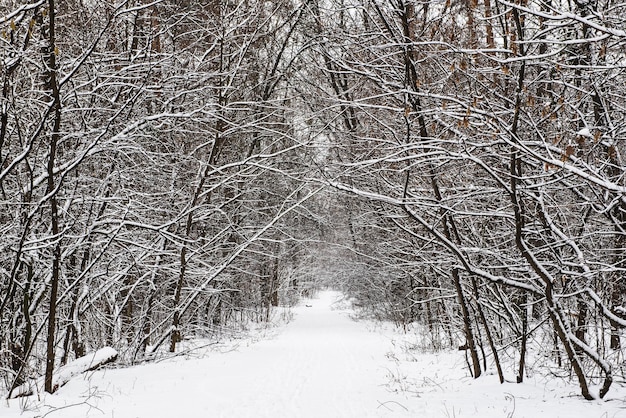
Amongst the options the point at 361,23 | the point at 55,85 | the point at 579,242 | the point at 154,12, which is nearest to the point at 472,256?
the point at 579,242

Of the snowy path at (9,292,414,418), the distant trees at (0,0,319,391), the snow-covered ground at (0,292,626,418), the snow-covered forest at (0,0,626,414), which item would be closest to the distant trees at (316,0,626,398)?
the snow-covered forest at (0,0,626,414)

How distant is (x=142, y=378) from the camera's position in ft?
23.9

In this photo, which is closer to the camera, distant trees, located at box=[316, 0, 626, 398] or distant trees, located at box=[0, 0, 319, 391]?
distant trees, located at box=[316, 0, 626, 398]

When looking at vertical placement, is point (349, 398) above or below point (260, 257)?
below

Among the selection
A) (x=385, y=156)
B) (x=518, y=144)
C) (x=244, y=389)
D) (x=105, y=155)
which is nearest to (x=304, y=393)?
(x=244, y=389)

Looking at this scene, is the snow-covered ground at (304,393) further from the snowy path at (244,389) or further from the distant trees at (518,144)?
the distant trees at (518,144)

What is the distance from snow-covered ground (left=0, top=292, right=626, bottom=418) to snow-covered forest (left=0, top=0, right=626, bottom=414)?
14.2 inches

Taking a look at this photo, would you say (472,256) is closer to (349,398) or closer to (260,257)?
(349,398)

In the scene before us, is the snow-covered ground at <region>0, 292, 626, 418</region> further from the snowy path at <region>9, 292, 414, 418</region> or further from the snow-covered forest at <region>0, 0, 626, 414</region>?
the snow-covered forest at <region>0, 0, 626, 414</region>

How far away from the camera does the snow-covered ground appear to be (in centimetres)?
489

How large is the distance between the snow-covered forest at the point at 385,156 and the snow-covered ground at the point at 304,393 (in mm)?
361

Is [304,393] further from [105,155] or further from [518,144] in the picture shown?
[105,155]

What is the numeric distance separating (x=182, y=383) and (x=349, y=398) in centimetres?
245

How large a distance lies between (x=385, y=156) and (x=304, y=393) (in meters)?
3.70
